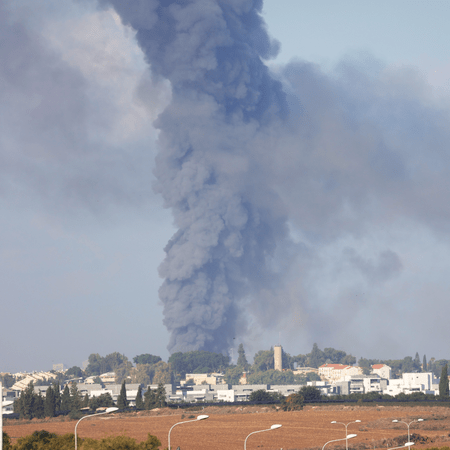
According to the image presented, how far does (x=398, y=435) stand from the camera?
227 feet

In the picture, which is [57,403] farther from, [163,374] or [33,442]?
[163,374]

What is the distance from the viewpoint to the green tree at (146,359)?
19575cm

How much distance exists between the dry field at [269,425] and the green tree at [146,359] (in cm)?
9562

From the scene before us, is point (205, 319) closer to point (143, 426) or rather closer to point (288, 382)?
point (288, 382)

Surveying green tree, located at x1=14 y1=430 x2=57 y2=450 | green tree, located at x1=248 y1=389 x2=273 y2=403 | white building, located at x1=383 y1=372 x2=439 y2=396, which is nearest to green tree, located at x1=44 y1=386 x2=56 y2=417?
green tree, located at x1=248 y1=389 x2=273 y2=403

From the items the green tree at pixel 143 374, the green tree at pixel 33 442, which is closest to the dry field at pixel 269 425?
the green tree at pixel 33 442

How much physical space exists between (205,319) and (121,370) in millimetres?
54298

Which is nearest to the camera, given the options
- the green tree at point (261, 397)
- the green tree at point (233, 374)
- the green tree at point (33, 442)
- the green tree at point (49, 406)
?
the green tree at point (33, 442)

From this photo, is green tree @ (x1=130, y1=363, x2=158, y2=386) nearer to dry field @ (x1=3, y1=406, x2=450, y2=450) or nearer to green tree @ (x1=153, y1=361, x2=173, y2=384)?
green tree @ (x1=153, y1=361, x2=173, y2=384)

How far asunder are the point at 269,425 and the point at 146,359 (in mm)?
119108

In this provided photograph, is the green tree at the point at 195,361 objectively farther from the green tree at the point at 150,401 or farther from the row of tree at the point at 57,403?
the row of tree at the point at 57,403

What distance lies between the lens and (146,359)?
196 m

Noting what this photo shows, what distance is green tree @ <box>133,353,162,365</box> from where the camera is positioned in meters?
196

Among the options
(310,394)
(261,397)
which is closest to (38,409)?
(261,397)
